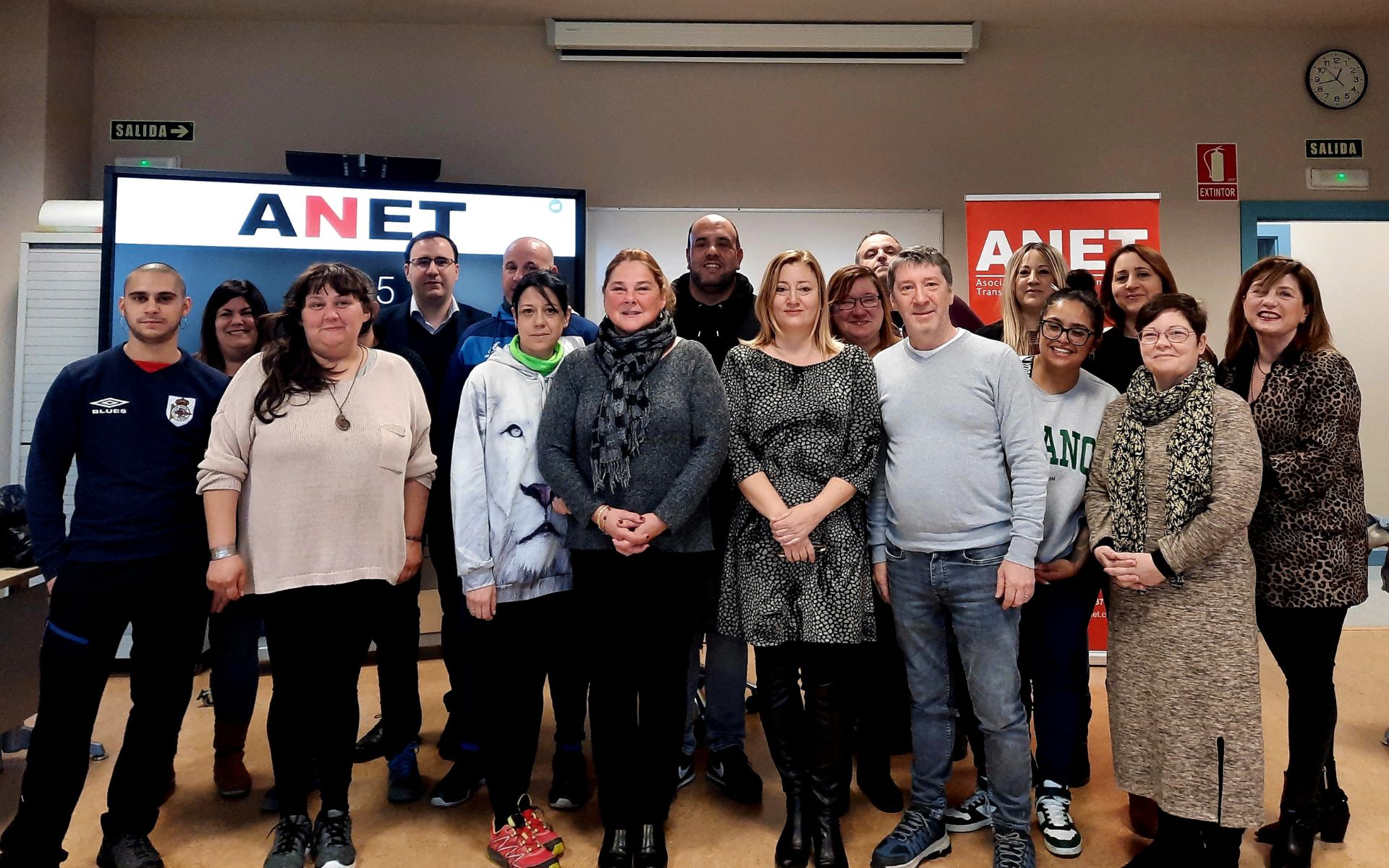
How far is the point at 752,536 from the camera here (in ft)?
6.81

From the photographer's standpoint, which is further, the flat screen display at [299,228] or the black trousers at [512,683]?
the flat screen display at [299,228]

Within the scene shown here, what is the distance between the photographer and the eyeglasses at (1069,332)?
2129 mm

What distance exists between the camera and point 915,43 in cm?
468

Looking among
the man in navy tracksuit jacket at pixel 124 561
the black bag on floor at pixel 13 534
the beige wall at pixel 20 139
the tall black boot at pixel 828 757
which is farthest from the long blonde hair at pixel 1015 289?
the beige wall at pixel 20 139

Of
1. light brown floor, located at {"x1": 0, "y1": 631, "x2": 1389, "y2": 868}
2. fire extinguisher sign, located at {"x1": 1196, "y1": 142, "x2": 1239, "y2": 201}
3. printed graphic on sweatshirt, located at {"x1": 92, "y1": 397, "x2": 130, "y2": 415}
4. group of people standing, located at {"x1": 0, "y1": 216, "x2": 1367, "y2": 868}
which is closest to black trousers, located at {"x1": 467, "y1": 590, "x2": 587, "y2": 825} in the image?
group of people standing, located at {"x1": 0, "y1": 216, "x2": 1367, "y2": 868}

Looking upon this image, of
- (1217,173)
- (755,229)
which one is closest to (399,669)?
(755,229)

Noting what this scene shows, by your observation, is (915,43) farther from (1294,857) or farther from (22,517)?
(22,517)

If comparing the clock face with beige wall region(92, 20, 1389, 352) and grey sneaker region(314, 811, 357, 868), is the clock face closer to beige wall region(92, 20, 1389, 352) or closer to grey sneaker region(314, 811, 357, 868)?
beige wall region(92, 20, 1389, 352)

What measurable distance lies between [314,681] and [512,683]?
19.0 inches

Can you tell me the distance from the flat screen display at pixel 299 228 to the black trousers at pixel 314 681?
2419 mm

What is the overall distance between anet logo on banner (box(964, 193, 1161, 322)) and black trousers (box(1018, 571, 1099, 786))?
2.28 meters

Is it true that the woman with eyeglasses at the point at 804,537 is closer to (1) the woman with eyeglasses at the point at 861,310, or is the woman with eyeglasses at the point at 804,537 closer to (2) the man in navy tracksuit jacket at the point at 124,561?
(1) the woman with eyeglasses at the point at 861,310

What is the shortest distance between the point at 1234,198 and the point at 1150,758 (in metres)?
4.18

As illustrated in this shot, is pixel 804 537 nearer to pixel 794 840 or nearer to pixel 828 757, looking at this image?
pixel 828 757
